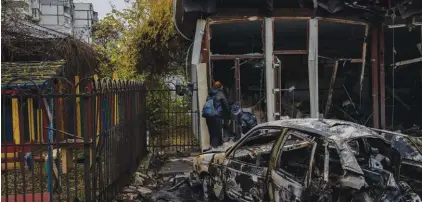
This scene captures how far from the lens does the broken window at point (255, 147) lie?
580 cm

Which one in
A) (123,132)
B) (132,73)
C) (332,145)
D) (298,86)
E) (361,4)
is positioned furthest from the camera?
(132,73)

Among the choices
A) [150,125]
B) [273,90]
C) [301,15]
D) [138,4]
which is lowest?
[150,125]

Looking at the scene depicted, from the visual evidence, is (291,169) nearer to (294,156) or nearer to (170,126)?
(294,156)

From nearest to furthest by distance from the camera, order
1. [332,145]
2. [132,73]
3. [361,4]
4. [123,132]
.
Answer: [332,145] < [123,132] < [361,4] < [132,73]

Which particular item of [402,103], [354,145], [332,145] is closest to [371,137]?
[354,145]

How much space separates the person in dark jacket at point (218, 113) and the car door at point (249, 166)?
14.4 feet

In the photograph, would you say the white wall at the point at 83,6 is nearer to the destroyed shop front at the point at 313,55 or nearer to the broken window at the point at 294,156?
the destroyed shop front at the point at 313,55

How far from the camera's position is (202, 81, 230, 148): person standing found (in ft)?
33.9

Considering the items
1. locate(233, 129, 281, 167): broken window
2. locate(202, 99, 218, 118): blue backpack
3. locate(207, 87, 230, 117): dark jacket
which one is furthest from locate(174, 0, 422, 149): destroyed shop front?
locate(233, 129, 281, 167): broken window

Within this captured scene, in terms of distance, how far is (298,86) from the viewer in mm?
15109

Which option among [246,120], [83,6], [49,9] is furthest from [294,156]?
[83,6]

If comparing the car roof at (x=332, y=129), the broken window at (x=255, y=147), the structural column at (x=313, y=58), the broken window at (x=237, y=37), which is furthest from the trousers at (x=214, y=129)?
A: the car roof at (x=332, y=129)

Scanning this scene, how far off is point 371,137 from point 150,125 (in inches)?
448

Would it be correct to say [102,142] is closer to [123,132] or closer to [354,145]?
[123,132]
